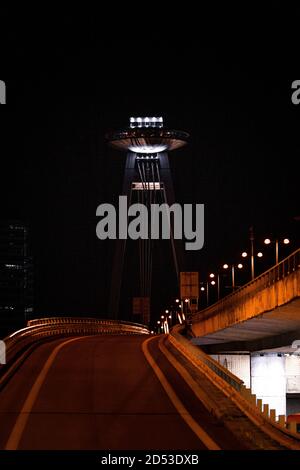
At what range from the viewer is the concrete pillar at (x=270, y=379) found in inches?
2980

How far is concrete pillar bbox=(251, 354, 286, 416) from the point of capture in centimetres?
7569

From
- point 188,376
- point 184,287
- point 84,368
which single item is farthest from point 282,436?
point 184,287

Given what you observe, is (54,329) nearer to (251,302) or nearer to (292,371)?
(292,371)

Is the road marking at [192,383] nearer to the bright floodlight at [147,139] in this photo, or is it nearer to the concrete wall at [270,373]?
the concrete wall at [270,373]

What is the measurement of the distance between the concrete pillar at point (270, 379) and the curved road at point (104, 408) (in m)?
28.4

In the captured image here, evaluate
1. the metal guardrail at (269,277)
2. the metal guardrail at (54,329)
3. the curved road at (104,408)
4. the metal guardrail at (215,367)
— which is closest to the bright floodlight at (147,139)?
the metal guardrail at (54,329)

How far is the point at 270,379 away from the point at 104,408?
161ft

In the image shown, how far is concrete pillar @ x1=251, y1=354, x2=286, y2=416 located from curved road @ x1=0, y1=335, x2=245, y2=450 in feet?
93.2

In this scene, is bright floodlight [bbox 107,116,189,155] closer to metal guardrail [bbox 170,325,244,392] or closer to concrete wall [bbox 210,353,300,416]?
concrete wall [bbox 210,353,300,416]

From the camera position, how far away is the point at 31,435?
25.5 m

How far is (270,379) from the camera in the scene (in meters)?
79.1

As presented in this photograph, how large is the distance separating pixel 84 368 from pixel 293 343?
22679 millimetres

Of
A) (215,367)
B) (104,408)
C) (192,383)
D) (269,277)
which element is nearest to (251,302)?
(269,277)

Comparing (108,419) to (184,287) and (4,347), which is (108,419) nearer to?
(4,347)
